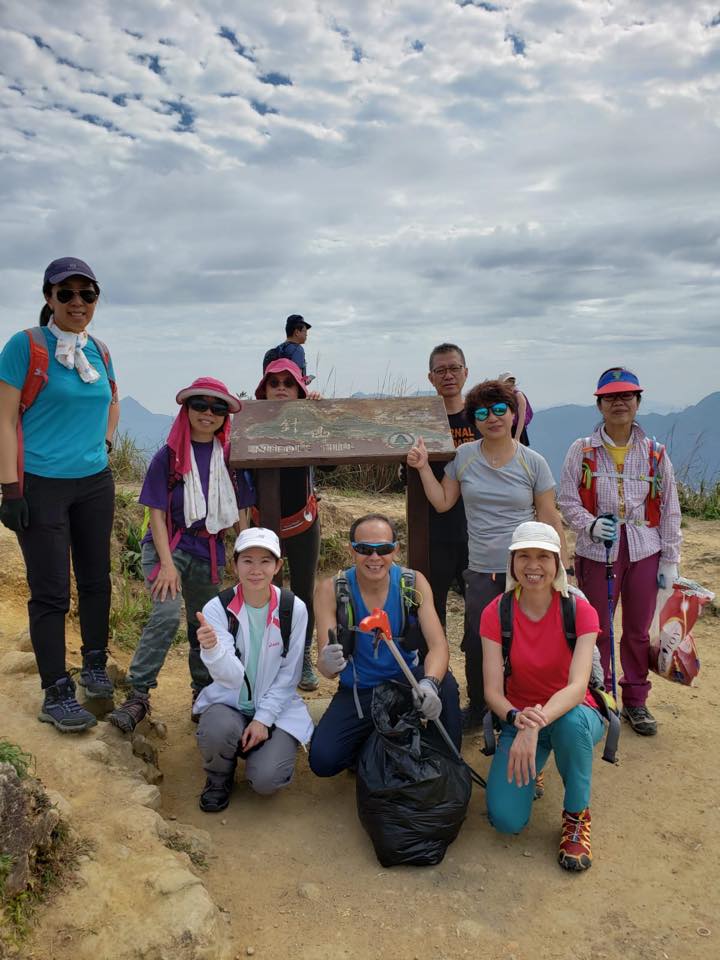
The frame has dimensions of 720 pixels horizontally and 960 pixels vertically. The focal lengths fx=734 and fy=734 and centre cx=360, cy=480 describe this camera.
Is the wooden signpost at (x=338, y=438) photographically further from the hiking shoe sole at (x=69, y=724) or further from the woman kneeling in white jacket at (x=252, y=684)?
the hiking shoe sole at (x=69, y=724)

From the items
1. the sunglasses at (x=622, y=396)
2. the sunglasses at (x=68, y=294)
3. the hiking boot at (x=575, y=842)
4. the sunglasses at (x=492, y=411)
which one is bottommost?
the hiking boot at (x=575, y=842)

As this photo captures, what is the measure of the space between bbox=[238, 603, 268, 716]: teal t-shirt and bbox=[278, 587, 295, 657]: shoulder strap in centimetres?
8

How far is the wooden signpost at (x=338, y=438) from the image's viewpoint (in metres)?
4.27

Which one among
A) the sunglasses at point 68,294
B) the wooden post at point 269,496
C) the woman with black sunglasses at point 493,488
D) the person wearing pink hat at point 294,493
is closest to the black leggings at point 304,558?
the person wearing pink hat at point 294,493

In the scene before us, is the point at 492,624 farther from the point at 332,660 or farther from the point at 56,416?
the point at 56,416

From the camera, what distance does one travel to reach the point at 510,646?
11.6 feet

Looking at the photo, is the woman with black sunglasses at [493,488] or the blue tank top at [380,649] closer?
the blue tank top at [380,649]

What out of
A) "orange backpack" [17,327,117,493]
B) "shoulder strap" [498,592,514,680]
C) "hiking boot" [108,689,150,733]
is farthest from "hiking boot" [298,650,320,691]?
"orange backpack" [17,327,117,493]

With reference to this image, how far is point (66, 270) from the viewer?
136 inches

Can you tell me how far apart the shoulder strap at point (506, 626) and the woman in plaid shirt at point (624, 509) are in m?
1.01

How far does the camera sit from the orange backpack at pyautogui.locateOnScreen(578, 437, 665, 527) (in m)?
4.38

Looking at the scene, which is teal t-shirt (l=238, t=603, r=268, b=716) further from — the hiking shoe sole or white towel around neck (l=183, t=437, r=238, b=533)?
the hiking shoe sole

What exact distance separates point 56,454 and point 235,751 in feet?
5.57

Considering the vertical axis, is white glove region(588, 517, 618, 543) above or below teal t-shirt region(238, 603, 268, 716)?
above
